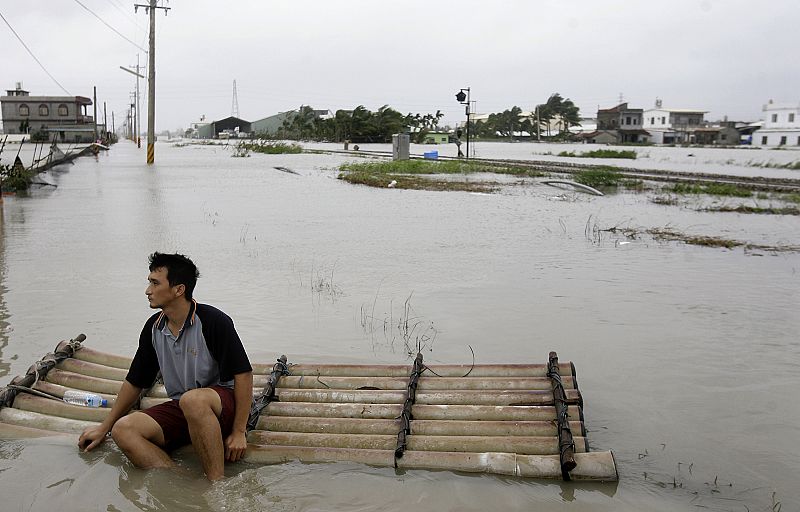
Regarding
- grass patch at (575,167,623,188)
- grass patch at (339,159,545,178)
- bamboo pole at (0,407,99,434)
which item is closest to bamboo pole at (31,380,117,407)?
bamboo pole at (0,407,99,434)

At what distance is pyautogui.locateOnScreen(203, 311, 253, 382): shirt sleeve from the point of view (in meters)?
3.79

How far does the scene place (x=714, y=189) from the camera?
69.1 feet

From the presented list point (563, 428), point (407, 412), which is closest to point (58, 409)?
point (407, 412)

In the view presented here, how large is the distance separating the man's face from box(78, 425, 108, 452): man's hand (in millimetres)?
863

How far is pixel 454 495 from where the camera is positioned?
3.77 meters

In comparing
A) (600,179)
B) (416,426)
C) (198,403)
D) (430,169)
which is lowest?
(416,426)

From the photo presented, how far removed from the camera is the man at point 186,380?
3705 mm

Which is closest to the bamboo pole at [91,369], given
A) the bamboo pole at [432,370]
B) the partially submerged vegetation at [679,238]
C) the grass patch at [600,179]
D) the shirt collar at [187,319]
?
the bamboo pole at [432,370]

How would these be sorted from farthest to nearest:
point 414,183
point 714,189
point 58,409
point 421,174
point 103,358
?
1. point 421,174
2. point 414,183
3. point 714,189
4. point 103,358
5. point 58,409

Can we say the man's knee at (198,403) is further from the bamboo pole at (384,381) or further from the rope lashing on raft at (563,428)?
the rope lashing on raft at (563,428)

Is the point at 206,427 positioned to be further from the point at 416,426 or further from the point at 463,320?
the point at 463,320

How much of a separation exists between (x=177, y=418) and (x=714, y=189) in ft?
65.8

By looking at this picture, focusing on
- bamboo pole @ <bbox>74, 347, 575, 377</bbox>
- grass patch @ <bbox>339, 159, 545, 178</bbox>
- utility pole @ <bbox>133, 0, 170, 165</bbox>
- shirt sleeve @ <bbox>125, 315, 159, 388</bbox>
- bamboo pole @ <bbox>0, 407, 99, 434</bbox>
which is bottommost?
bamboo pole @ <bbox>0, 407, 99, 434</bbox>

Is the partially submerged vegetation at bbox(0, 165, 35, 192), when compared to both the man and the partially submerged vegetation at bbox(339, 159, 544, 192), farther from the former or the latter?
the man
